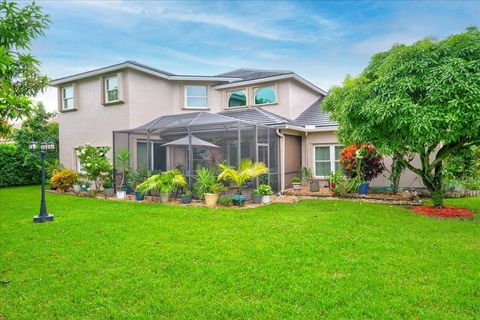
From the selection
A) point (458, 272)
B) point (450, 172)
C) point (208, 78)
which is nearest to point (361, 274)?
point (458, 272)

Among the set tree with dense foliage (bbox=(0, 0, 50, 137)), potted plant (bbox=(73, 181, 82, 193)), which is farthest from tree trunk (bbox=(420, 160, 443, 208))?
potted plant (bbox=(73, 181, 82, 193))

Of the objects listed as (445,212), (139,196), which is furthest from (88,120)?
(445,212)

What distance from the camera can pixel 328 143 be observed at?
51.6 ft

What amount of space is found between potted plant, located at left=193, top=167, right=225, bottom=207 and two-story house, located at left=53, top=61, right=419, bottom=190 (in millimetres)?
→ 858

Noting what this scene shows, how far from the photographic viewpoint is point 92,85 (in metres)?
17.1

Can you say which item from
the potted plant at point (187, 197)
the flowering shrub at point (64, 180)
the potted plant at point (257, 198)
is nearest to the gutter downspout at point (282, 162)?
the potted plant at point (257, 198)

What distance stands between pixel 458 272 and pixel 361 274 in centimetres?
146

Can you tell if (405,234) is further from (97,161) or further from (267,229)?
(97,161)

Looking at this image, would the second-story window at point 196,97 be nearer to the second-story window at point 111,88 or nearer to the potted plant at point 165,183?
the second-story window at point 111,88

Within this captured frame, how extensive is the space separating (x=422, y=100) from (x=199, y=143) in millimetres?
7491

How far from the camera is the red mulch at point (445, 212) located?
8.84 metres

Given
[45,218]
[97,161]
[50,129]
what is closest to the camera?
[45,218]

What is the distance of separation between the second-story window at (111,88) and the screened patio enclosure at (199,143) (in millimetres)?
2371

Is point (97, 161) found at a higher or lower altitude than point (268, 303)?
higher
